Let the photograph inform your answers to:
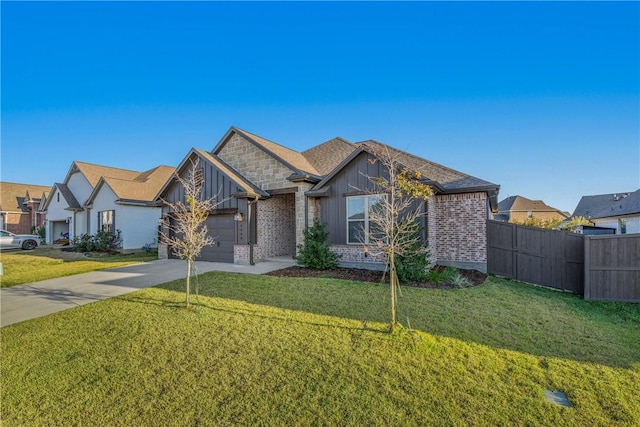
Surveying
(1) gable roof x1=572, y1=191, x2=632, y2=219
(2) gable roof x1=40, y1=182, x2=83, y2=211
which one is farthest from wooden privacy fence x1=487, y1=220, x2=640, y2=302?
(1) gable roof x1=572, y1=191, x2=632, y2=219

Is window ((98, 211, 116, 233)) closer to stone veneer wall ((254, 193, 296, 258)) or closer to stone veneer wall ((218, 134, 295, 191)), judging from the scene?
stone veneer wall ((218, 134, 295, 191))

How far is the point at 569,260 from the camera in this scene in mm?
9141

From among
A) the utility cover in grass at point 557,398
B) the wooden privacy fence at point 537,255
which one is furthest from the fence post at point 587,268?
the utility cover in grass at point 557,398

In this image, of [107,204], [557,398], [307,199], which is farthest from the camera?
[107,204]

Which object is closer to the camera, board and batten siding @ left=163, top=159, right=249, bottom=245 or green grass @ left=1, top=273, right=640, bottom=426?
green grass @ left=1, top=273, right=640, bottom=426

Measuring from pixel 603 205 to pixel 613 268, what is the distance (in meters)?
41.0

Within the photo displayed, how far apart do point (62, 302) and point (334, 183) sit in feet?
30.0

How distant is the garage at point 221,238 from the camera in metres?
13.6

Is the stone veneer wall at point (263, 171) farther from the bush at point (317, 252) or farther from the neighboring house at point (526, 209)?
the neighboring house at point (526, 209)

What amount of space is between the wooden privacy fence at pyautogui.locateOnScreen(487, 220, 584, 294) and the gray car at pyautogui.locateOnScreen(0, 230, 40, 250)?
31.7 m

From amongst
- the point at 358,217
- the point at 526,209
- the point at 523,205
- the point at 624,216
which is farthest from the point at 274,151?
the point at 523,205

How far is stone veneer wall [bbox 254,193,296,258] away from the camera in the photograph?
14.0 meters

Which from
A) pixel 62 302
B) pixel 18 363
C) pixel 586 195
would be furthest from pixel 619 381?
pixel 586 195

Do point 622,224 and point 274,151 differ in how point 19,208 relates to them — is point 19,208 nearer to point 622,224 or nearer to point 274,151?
point 274,151
